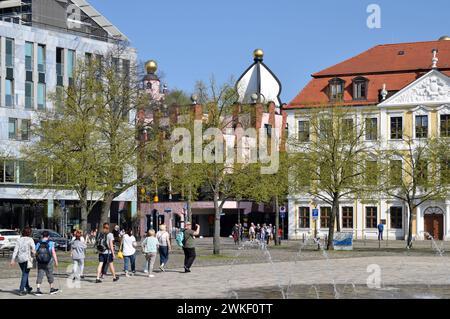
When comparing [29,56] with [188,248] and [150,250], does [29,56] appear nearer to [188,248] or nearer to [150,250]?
[188,248]

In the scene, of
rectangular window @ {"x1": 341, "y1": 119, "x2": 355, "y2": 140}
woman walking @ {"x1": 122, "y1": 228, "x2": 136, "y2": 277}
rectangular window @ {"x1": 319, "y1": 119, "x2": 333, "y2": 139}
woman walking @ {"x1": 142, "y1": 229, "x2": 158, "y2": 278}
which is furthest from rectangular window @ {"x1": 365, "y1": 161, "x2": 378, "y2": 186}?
woman walking @ {"x1": 122, "y1": 228, "x2": 136, "y2": 277}

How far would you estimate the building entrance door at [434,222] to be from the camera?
76375mm

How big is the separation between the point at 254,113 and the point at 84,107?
9.28 m

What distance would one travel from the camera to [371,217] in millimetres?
79375

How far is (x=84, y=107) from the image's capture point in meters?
44.8

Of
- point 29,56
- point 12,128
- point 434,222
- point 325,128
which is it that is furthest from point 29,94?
point 434,222

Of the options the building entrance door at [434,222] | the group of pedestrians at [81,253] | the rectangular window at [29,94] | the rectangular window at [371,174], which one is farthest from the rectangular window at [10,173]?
the group of pedestrians at [81,253]

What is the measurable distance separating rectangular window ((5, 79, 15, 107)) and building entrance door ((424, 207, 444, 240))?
35377 mm

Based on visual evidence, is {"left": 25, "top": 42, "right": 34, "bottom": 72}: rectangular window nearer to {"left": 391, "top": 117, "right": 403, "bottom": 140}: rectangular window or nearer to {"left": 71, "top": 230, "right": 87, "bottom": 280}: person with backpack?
{"left": 391, "top": 117, "right": 403, "bottom": 140}: rectangular window

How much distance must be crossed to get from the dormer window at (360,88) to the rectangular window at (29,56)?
27.7 meters

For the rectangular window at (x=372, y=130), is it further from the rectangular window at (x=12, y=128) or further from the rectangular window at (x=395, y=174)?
the rectangular window at (x=12, y=128)

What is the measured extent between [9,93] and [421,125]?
3419 cm
